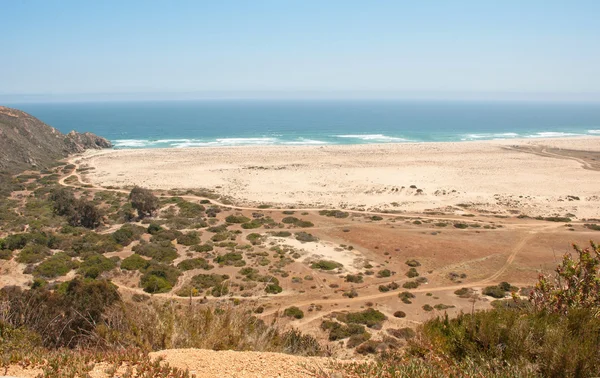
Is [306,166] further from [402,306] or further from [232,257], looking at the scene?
[402,306]

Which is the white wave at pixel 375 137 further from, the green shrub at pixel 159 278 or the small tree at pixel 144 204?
the green shrub at pixel 159 278

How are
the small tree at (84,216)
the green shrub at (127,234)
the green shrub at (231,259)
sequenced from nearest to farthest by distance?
1. the green shrub at (231,259)
2. the green shrub at (127,234)
3. the small tree at (84,216)

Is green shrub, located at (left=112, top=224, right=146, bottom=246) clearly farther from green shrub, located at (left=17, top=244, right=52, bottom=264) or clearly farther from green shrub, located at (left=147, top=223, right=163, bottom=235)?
green shrub, located at (left=17, top=244, right=52, bottom=264)

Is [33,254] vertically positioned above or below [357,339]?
above

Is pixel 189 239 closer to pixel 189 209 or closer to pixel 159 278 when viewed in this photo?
pixel 159 278

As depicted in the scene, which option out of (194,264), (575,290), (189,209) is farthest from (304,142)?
(575,290)

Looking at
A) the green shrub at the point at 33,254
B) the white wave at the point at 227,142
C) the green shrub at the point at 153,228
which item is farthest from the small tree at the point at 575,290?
the white wave at the point at 227,142
